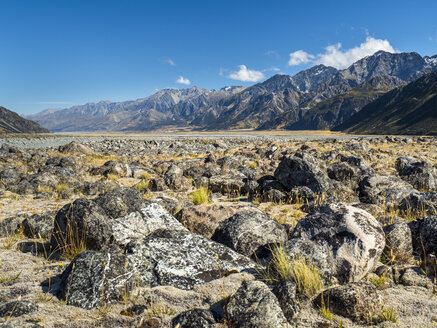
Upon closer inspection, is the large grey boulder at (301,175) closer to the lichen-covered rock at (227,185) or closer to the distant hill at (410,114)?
the lichen-covered rock at (227,185)

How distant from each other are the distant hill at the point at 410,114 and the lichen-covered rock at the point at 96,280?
153414 mm

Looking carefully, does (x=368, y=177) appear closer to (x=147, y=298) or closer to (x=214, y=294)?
(x=214, y=294)

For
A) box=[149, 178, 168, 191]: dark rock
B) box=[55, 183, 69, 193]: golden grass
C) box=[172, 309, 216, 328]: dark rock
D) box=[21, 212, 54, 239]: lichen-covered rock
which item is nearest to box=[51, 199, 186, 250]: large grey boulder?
box=[21, 212, 54, 239]: lichen-covered rock

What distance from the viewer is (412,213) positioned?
8023 mm

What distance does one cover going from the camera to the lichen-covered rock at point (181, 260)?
4.48 m

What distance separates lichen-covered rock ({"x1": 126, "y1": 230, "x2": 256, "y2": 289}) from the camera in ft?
14.7

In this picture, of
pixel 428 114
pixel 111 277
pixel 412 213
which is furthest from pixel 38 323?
pixel 428 114

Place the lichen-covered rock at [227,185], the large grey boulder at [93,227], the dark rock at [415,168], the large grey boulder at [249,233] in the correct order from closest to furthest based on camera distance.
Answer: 1. the large grey boulder at [93,227]
2. the large grey boulder at [249,233]
3. the lichen-covered rock at [227,185]
4. the dark rock at [415,168]

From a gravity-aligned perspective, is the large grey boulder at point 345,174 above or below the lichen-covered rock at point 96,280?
above

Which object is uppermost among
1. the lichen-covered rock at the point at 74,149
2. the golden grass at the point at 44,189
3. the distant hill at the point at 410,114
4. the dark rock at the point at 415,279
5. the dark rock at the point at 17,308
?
the distant hill at the point at 410,114

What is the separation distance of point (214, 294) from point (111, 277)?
1.69 m

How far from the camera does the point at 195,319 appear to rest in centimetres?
337

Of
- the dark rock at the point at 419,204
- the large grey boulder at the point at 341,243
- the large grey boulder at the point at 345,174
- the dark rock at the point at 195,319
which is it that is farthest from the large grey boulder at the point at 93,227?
the large grey boulder at the point at 345,174

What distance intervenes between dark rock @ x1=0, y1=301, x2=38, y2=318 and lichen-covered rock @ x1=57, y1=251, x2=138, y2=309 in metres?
0.40
